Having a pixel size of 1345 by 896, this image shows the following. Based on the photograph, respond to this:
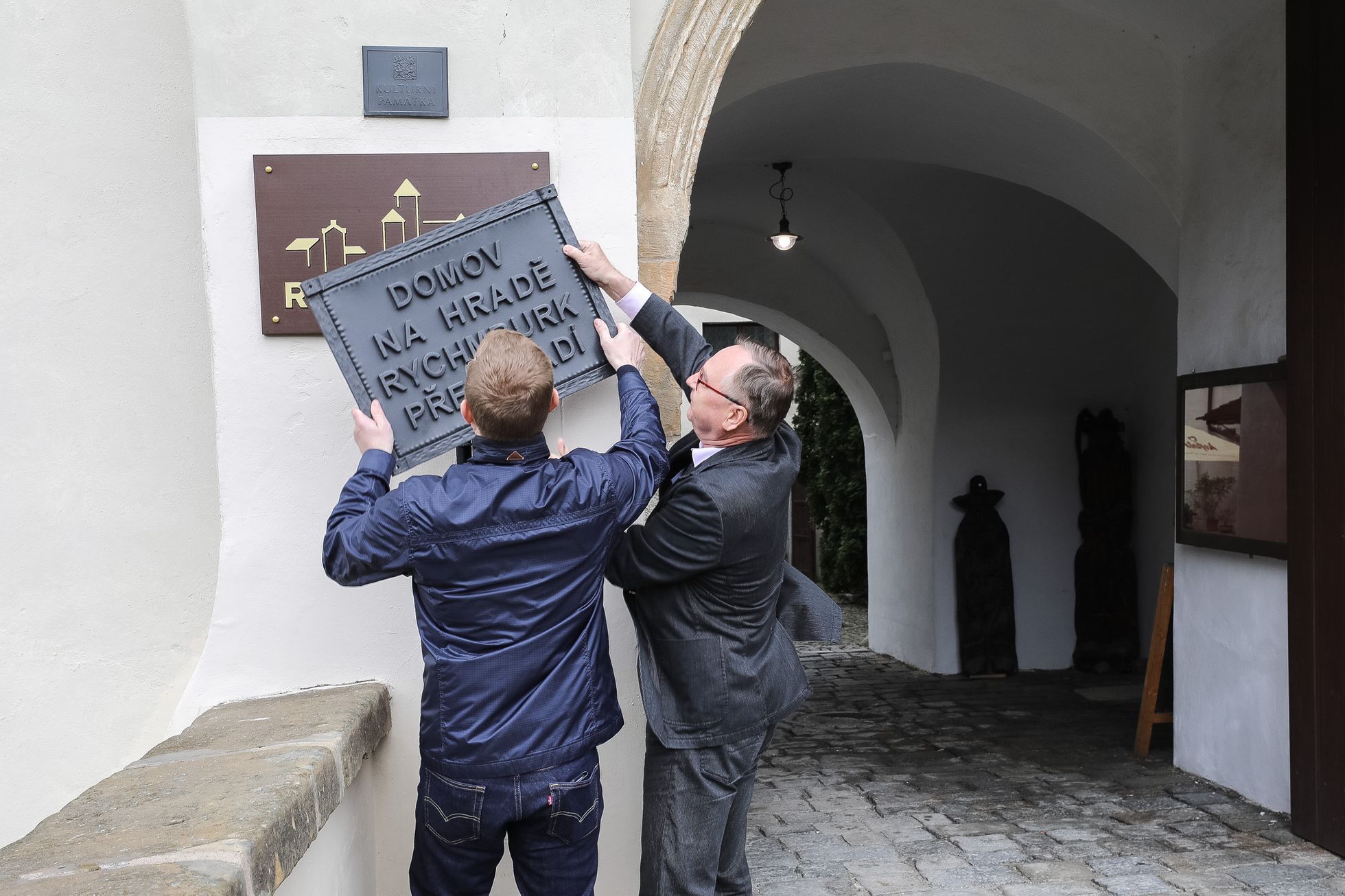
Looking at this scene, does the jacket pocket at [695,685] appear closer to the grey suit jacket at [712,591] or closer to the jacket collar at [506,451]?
the grey suit jacket at [712,591]

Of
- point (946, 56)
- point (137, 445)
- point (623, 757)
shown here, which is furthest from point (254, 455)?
point (946, 56)

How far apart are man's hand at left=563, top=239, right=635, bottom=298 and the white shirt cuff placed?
14mm

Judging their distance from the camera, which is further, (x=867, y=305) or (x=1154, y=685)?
(x=867, y=305)

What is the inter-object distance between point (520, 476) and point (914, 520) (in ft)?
27.0

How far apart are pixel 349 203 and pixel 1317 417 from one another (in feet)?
12.5

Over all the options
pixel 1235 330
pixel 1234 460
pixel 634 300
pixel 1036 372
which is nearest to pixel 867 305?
pixel 1036 372

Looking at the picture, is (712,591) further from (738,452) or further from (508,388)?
(508,388)

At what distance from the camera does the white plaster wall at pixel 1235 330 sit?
4.91m

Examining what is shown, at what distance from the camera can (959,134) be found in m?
6.17

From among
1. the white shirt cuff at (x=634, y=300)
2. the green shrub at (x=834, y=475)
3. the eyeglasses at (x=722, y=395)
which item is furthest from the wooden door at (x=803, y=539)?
the eyeglasses at (x=722, y=395)

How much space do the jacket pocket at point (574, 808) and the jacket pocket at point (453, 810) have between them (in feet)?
0.46

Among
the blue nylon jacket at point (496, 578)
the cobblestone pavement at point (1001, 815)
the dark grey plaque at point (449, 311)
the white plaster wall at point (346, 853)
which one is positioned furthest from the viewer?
the cobblestone pavement at point (1001, 815)

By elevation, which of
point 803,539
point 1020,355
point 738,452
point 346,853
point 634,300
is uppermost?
point 1020,355

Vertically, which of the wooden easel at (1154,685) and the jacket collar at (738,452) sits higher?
the jacket collar at (738,452)
